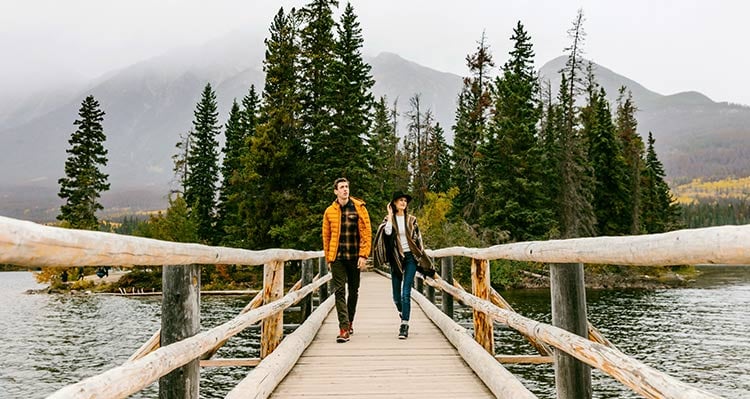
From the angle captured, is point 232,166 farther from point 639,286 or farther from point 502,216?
point 639,286

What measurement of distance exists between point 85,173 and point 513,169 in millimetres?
35997

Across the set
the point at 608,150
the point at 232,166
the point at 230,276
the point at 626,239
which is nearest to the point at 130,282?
the point at 230,276

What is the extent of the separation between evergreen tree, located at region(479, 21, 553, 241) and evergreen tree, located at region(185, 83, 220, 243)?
28024mm

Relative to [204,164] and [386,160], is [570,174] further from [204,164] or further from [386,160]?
[204,164]

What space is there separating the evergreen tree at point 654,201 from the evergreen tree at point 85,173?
47.9m

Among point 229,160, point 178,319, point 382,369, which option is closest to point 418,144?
point 229,160

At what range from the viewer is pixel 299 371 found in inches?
195

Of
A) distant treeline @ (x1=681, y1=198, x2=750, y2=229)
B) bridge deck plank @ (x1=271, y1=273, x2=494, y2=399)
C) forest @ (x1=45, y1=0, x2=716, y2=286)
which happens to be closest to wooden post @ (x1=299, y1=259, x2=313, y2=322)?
bridge deck plank @ (x1=271, y1=273, x2=494, y2=399)

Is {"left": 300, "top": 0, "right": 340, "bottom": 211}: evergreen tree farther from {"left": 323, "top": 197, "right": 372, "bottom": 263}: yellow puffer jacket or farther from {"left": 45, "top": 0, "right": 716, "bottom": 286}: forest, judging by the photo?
{"left": 323, "top": 197, "right": 372, "bottom": 263}: yellow puffer jacket

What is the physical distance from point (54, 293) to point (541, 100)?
42406mm

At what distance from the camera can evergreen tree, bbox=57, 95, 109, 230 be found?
1792 inches

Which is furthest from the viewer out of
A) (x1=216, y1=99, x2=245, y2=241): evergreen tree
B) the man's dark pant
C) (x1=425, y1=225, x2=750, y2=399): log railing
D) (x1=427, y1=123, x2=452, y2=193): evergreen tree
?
(x1=427, y1=123, x2=452, y2=193): evergreen tree

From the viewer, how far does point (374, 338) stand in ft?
22.9

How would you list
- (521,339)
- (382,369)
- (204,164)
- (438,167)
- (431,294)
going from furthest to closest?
(438,167) → (204,164) → (521,339) → (431,294) → (382,369)
